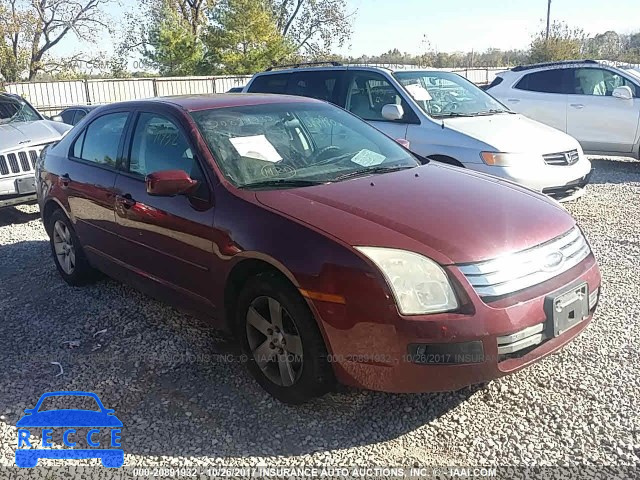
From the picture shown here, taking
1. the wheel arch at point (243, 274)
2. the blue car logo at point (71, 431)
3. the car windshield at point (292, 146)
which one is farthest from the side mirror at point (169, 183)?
the blue car logo at point (71, 431)

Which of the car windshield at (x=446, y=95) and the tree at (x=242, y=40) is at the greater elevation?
the tree at (x=242, y=40)

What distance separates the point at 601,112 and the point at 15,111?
9061mm

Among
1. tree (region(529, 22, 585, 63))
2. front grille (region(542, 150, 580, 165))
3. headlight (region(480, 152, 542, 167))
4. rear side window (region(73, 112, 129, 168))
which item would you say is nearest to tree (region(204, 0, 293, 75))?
tree (region(529, 22, 585, 63))

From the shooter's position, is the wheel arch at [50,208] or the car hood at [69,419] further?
the wheel arch at [50,208]

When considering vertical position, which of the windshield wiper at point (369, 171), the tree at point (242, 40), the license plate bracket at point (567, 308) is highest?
the tree at point (242, 40)

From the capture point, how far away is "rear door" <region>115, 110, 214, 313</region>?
11.4 ft

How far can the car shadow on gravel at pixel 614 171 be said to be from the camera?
898 cm

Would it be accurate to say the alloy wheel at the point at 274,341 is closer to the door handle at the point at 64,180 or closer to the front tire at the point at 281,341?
the front tire at the point at 281,341

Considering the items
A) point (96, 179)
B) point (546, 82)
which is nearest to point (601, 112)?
point (546, 82)

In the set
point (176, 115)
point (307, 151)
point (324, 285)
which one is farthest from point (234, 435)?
point (176, 115)

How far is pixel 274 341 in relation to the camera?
125 inches

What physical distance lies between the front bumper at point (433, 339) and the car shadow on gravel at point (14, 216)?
6419 millimetres

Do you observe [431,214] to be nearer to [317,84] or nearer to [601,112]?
[317,84]

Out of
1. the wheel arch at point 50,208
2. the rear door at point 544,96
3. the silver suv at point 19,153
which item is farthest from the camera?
the rear door at point 544,96
